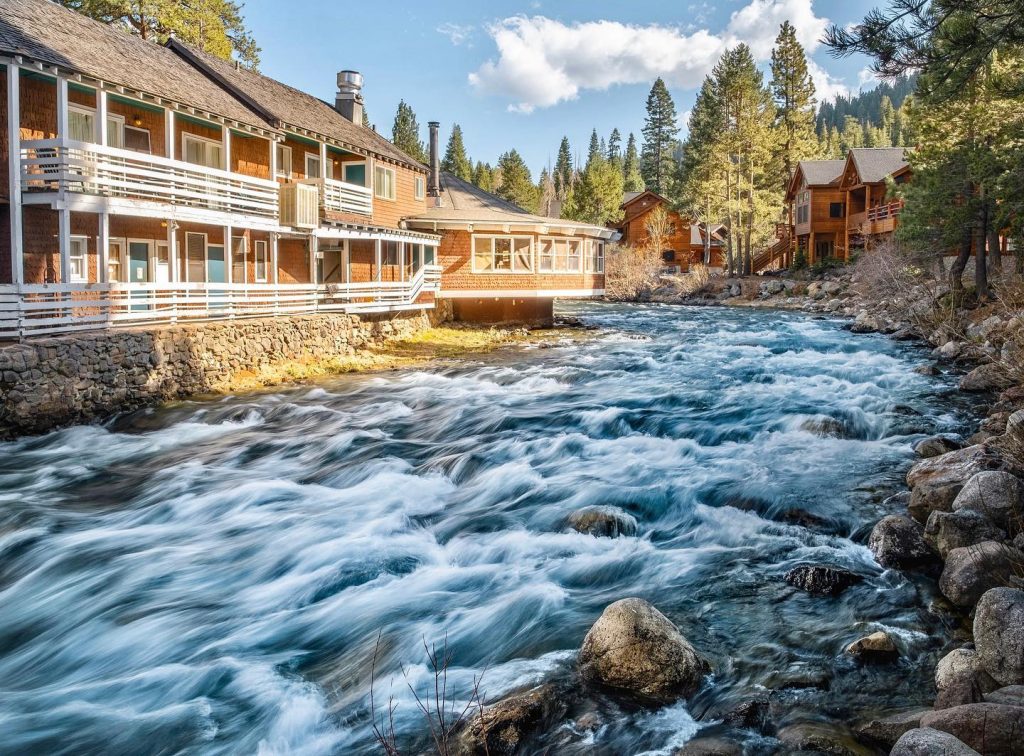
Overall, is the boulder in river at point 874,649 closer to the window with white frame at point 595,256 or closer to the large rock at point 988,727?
the large rock at point 988,727

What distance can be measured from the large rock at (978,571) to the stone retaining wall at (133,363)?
1453cm

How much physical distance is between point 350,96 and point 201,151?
12338mm

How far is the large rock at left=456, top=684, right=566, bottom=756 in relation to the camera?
5254 millimetres

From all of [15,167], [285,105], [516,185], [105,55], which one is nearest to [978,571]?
[15,167]

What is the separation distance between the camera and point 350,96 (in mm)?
34531

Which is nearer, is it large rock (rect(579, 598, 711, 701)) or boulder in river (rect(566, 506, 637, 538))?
large rock (rect(579, 598, 711, 701))

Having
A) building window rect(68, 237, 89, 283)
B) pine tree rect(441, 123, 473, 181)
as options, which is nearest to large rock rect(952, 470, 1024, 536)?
building window rect(68, 237, 89, 283)

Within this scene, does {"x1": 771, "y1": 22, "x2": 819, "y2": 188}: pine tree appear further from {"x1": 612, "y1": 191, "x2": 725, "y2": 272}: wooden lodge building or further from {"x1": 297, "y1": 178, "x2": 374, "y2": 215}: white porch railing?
{"x1": 297, "y1": 178, "x2": 374, "y2": 215}: white porch railing

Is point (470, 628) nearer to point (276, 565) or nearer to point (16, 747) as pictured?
point (276, 565)

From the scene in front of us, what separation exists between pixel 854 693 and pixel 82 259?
66.6 feet

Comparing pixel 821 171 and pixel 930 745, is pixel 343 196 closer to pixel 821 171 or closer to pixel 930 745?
pixel 930 745

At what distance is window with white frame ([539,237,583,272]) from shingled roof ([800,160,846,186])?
2738 cm

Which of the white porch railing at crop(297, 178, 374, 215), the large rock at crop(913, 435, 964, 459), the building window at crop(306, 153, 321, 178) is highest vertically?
the building window at crop(306, 153, 321, 178)

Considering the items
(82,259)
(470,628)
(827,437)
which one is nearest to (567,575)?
(470,628)
